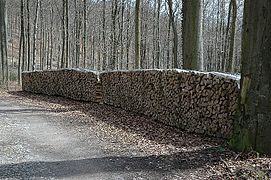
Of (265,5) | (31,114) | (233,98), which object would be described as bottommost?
(31,114)

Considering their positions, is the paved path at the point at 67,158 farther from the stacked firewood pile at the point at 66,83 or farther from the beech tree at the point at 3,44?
the beech tree at the point at 3,44

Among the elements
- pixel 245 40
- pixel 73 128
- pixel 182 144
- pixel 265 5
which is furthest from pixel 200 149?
pixel 73 128

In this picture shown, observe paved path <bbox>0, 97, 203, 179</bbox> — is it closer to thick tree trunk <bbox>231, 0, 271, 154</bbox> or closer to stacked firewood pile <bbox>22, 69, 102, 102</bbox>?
thick tree trunk <bbox>231, 0, 271, 154</bbox>

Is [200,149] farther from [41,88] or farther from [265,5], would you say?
[41,88]

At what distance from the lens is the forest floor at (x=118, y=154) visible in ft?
18.5

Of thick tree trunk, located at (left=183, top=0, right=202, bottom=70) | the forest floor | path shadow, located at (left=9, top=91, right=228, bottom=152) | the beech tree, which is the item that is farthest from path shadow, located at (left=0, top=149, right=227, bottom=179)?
the beech tree

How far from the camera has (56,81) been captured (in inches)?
779

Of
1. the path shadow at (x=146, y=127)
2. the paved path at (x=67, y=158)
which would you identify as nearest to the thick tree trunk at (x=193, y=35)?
the path shadow at (x=146, y=127)

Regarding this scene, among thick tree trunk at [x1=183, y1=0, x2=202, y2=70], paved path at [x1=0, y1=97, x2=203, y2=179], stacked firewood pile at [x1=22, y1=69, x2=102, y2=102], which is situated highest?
thick tree trunk at [x1=183, y1=0, x2=202, y2=70]

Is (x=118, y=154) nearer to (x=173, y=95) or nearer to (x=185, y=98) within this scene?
(x=185, y=98)

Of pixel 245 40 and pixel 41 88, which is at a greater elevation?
pixel 245 40

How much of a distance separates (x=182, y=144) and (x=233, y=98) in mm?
1424

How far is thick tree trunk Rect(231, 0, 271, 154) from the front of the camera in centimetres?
621

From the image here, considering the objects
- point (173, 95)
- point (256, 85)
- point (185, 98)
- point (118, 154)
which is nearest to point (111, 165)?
point (118, 154)
